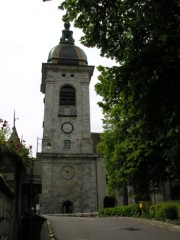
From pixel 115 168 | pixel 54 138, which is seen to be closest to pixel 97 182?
pixel 54 138

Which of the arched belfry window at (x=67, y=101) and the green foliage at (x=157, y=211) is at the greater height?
the arched belfry window at (x=67, y=101)

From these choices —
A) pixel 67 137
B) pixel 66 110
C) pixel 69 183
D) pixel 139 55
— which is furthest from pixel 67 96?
pixel 139 55

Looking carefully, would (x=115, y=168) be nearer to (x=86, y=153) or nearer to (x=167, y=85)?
(x=167, y=85)

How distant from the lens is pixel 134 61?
9047mm

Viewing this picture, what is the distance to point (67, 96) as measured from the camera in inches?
1955

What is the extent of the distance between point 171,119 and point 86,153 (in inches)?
1377

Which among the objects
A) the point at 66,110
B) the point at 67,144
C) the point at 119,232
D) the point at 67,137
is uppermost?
the point at 66,110

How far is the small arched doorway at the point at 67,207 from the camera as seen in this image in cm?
4324

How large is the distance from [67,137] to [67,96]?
22.6 ft

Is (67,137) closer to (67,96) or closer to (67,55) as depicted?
(67,96)

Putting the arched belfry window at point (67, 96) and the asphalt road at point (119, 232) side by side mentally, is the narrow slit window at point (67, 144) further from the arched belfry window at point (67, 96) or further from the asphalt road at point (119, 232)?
the asphalt road at point (119, 232)

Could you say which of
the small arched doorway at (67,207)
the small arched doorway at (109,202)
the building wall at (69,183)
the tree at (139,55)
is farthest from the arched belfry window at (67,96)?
the tree at (139,55)

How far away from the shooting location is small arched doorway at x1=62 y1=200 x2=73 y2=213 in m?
43.2

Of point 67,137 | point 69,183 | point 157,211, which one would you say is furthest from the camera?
point 67,137
